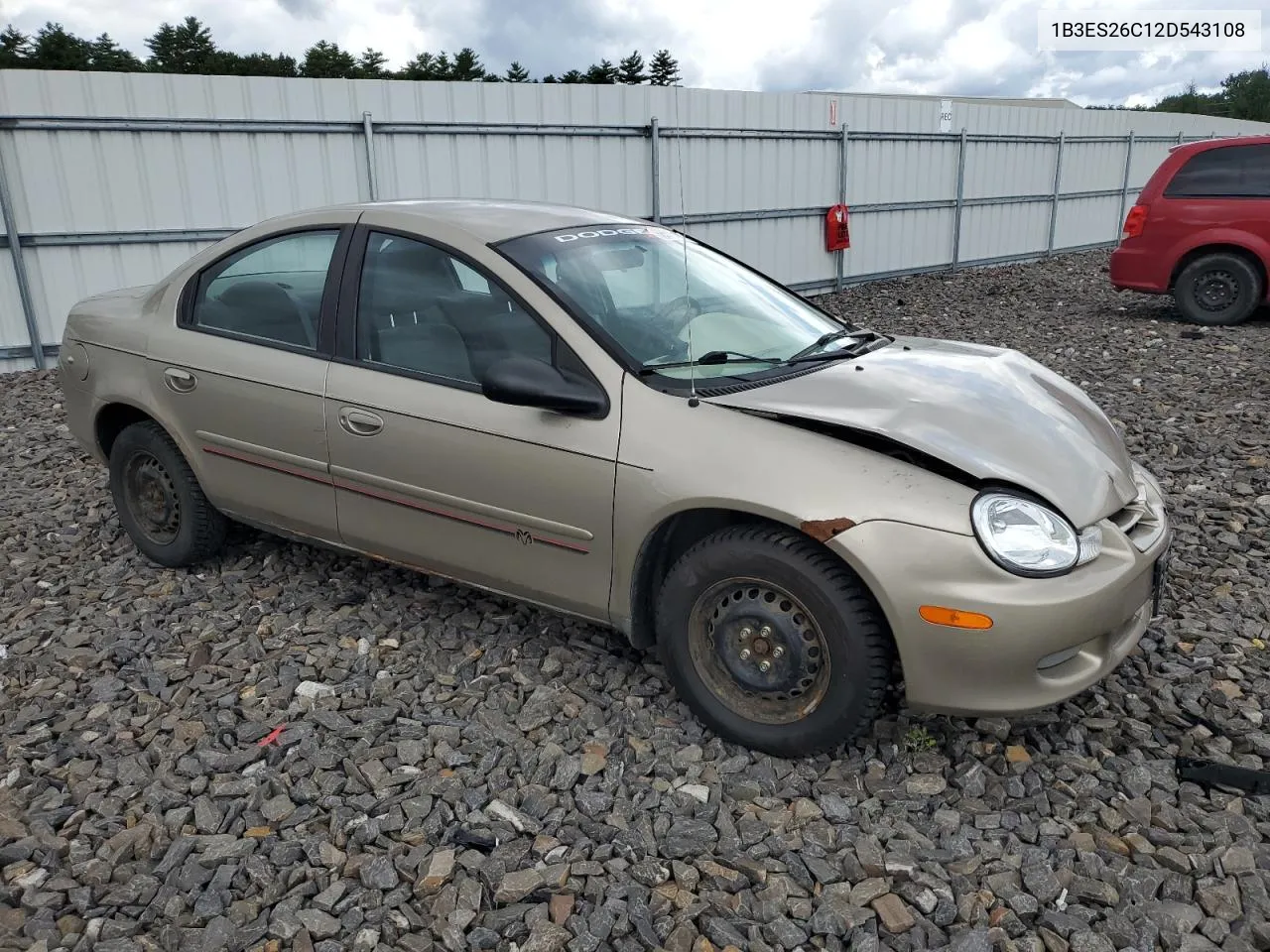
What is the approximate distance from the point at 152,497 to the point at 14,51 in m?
→ 59.7

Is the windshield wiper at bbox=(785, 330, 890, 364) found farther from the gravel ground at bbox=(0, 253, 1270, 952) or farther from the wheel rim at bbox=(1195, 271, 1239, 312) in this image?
the wheel rim at bbox=(1195, 271, 1239, 312)

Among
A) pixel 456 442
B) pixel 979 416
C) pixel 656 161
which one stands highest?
pixel 656 161

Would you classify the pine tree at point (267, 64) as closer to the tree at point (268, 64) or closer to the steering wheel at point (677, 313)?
the tree at point (268, 64)

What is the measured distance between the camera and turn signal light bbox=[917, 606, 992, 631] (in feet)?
8.30

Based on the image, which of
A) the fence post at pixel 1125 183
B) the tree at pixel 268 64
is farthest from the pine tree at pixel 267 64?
the fence post at pixel 1125 183

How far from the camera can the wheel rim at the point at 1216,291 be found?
9688mm

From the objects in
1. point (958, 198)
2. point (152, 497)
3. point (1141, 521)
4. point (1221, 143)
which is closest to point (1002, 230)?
point (958, 198)

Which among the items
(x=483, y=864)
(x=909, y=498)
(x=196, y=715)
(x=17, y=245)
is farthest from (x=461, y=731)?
(x=17, y=245)

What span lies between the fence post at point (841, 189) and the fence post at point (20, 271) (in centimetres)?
996

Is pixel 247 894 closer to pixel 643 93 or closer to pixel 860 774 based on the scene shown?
pixel 860 774

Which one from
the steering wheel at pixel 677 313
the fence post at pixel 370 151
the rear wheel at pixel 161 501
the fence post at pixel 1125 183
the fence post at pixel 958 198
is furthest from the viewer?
the fence post at pixel 1125 183

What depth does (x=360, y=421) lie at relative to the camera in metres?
3.43

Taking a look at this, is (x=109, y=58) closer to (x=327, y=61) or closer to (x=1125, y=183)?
(x=327, y=61)

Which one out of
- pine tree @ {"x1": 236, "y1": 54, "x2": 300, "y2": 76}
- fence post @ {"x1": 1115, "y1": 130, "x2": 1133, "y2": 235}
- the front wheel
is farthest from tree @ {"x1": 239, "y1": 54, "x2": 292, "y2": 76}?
the front wheel
